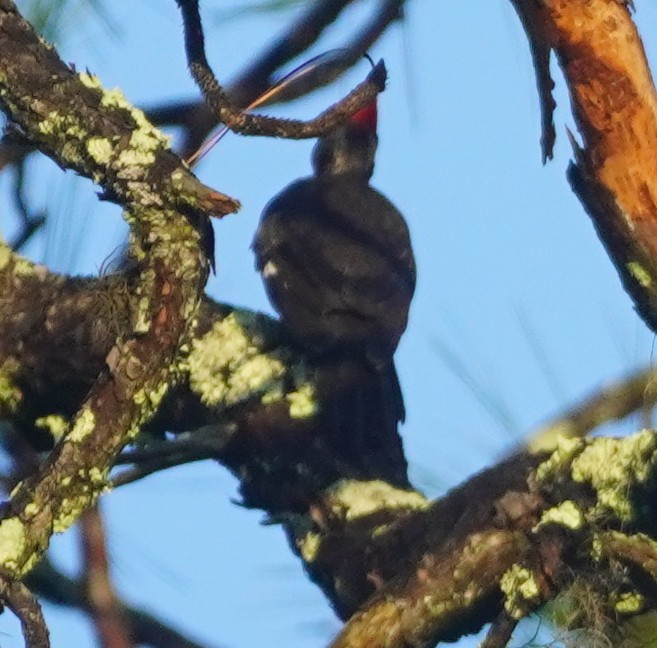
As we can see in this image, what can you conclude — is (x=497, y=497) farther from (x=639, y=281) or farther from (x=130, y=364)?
(x=130, y=364)

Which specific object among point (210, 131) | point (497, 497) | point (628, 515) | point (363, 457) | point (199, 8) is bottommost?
point (628, 515)

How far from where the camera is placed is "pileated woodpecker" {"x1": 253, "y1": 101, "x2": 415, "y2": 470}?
2627 millimetres

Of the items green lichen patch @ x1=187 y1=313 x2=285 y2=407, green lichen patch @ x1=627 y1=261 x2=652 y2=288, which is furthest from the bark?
green lichen patch @ x1=187 y1=313 x2=285 y2=407

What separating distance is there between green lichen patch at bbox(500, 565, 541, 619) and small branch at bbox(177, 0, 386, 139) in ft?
1.90

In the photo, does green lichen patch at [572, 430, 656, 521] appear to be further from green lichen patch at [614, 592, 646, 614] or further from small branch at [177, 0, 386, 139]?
small branch at [177, 0, 386, 139]

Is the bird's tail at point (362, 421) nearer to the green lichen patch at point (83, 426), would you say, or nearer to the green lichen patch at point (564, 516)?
the green lichen patch at point (564, 516)

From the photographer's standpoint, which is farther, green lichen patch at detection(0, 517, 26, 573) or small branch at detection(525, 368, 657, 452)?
small branch at detection(525, 368, 657, 452)

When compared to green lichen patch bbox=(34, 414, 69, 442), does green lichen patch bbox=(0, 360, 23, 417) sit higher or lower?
higher

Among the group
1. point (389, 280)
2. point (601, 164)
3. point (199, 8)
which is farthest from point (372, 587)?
point (389, 280)

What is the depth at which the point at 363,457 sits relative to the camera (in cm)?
220

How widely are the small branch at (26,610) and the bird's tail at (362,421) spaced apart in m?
0.86

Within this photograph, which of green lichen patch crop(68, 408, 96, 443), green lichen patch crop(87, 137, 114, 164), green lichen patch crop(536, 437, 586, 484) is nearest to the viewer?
green lichen patch crop(68, 408, 96, 443)

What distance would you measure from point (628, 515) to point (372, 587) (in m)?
0.38

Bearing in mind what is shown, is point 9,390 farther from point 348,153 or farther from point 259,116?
point 348,153
